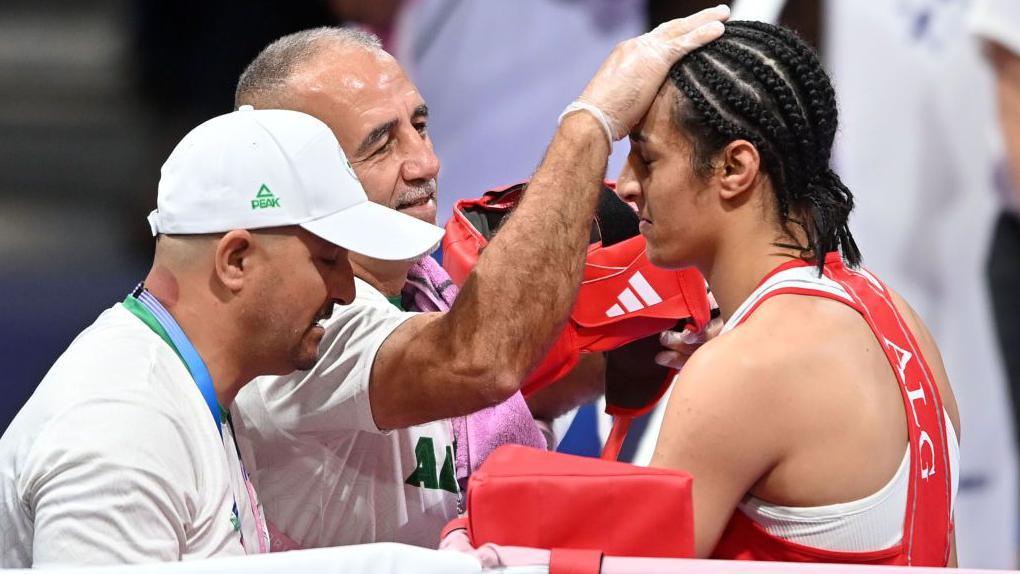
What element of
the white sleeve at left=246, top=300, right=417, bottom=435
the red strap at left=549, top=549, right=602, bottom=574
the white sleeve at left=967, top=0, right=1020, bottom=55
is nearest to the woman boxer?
the red strap at left=549, top=549, right=602, bottom=574

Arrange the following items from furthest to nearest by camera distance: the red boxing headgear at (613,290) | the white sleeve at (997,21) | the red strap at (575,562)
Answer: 1. the white sleeve at (997,21)
2. the red boxing headgear at (613,290)
3. the red strap at (575,562)

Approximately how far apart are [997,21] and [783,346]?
213 cm

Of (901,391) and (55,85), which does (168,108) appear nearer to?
(55,85)

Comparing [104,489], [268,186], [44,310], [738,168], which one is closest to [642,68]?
[738,168]

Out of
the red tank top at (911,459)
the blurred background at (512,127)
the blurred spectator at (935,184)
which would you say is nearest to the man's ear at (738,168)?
the red tank top at (911,459)

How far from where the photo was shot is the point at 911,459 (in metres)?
1.41

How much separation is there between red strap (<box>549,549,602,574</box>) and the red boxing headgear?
1.99 ft

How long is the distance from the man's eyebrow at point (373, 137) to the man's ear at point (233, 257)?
43 centimetres

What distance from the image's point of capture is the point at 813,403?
1.37m

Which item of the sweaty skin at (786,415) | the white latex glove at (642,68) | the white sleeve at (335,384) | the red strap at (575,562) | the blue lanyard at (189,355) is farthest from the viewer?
the white sleeve at (335,384)

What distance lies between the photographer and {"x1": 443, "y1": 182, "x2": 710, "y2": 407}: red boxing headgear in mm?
1852

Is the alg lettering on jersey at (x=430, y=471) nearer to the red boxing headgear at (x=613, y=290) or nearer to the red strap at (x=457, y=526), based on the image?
the red boxing headgear at (x=613, y=290)

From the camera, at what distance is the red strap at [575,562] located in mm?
1229

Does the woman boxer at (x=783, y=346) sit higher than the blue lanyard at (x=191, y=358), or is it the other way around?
the woman boxer at (x=783, y=346)
